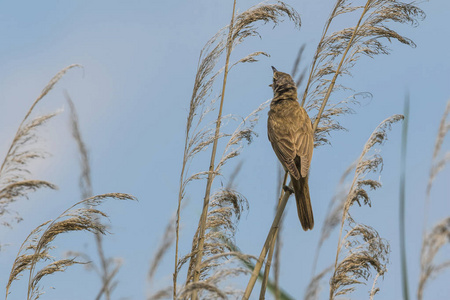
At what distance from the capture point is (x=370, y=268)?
3396 mm

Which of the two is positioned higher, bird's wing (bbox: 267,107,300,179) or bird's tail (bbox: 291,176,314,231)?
bird's wing (bbox: 267,107,300,179)

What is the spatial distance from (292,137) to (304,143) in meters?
0.16

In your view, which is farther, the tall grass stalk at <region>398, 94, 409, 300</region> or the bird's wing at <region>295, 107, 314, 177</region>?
the bird's wing at <region>295, 107, 314, 177</region>

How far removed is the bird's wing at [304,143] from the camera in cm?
450

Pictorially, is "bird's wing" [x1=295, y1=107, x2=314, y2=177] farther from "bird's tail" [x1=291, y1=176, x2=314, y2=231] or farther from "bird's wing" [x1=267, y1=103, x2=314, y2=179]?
"bird's tail" [x1=291, y1=176, x2=314, y2=231]

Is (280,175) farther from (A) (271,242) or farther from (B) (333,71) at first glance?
(B) (333,71)

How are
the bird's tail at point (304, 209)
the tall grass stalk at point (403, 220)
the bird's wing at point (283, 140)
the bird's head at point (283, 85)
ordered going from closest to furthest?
the tall grass stalk at point (403, 220), the bird's tail at point (304, 209), the bird's wing at point (283, 140), the bird's head at point (283, 85)

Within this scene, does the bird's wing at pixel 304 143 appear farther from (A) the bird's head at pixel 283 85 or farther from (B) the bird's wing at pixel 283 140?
(A) the bird's head at pixel 283 85

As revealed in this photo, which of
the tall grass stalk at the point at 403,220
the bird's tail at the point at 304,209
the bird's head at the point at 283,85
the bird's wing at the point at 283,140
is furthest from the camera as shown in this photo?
the bird's head at the point at 283,85

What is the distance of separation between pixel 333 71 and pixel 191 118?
3.56ft

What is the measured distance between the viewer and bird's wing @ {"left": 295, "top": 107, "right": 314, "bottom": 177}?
450 centimetres

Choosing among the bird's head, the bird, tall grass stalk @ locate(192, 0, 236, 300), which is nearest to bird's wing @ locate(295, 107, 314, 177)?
the bird

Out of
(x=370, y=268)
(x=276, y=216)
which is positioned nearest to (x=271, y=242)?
(x=276, y=216)

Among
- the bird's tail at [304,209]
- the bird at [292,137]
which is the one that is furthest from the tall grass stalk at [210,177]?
the bird's tail at [304,209]
